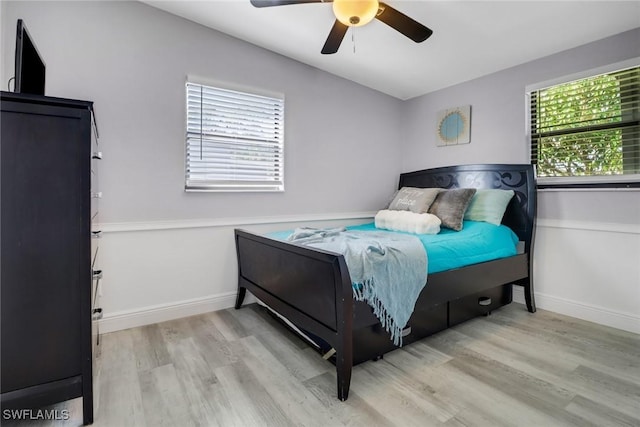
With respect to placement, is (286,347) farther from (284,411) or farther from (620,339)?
(620,339)

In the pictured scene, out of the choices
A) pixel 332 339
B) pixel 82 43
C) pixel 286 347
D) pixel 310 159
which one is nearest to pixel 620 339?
pixel 332 339

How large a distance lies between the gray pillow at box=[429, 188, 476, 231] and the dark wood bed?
424mm

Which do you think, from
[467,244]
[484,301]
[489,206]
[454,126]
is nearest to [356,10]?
[467,244]

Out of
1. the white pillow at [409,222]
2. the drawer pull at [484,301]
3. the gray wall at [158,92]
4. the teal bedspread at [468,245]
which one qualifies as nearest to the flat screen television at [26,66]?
the gray wall at [158,92]

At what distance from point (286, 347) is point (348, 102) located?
2717mm

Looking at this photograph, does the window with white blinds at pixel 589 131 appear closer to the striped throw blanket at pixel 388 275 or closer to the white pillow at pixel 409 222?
the white pillow at pixel 409 222

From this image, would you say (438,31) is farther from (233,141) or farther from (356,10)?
(233,141)

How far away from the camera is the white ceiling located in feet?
7.29

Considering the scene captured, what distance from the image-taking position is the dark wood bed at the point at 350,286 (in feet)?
5.30

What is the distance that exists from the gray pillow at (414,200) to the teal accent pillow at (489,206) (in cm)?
35

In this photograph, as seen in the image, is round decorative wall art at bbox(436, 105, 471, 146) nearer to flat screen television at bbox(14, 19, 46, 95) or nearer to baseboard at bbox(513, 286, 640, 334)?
baseboard at bbox(513, 286, 640, 334)

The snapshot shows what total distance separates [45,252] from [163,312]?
148cm

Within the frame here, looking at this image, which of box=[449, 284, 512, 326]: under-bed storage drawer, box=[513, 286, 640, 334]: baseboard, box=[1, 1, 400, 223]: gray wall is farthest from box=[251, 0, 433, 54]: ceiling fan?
box=[513, 286, 640, 334]: baseboard

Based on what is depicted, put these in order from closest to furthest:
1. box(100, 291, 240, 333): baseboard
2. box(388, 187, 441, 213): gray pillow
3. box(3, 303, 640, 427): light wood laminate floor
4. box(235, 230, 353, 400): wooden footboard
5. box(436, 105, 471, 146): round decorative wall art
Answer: box(3, 303, 640, 427): light wood laminate floor
box(235, 230, 353, 400): wooden footboard
box(100, 291, 240, 333): baseboard
box(388, 187, 441, 213): gray pillow
box(436, 105, 471, 146): round decorative wall art
